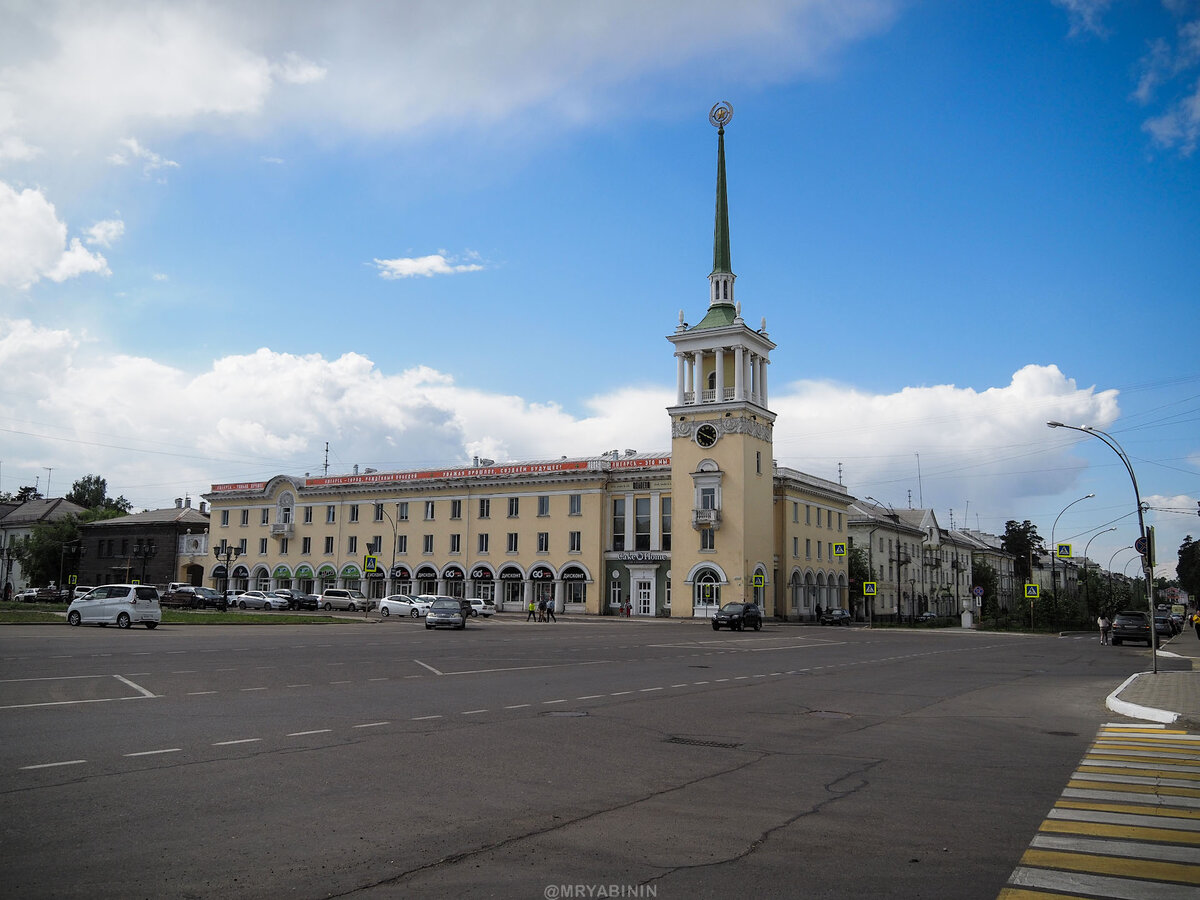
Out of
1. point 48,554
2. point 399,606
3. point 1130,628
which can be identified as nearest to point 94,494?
point 48,554


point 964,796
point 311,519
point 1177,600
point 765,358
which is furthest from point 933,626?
point 1177,600

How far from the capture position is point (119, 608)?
34938mm

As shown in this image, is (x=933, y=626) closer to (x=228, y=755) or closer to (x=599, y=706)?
(x=599, y=706)

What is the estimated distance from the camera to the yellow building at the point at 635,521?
2677 inches

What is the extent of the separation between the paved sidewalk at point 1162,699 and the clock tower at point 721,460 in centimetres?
4335

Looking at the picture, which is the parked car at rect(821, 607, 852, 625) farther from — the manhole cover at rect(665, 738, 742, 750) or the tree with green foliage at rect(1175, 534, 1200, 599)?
the manhole cover at rect(665, 738, 742, 750)

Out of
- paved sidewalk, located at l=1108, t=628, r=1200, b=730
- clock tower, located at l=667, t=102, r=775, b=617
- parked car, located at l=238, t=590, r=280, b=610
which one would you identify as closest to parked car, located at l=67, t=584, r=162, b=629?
parked car, located at l=238, t=590, r=280, b=610

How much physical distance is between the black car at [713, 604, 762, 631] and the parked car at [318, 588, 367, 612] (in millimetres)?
32774

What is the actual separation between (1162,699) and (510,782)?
13772 millimetres

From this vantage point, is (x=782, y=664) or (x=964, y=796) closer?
(x=964, y=796)

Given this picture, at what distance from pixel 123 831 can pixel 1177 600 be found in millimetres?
167784

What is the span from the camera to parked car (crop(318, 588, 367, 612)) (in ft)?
233

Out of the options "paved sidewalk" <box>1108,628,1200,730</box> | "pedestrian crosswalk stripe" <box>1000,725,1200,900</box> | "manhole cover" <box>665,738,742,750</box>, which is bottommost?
"paved sidewalk" <box>1108,628,1200,730</box>

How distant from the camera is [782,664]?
84.3 ft
